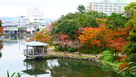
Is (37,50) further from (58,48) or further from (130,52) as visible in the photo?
(130,52)

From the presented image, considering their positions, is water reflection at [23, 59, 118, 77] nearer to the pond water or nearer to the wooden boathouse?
the pond water

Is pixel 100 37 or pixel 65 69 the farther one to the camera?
pixel 100 37

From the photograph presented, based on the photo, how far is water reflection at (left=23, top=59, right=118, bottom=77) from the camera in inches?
635

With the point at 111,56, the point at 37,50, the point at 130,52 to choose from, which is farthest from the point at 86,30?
the point at 130,52

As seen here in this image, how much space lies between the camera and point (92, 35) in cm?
2231

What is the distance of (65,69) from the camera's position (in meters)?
18.1

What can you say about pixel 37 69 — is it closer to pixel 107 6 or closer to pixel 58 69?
pixel 58 69

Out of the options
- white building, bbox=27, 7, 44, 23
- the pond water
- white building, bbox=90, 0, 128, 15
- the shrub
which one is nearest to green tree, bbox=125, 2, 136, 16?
the shrub

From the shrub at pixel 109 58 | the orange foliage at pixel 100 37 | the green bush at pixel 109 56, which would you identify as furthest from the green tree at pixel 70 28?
the shrub at pixel 109 58

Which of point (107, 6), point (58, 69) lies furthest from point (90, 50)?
point (107, 6)

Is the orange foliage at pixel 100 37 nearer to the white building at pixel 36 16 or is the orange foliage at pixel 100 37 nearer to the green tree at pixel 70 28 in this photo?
the green tree at pixel 70 28

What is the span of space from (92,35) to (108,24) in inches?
86.6

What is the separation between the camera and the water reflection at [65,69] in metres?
16.1

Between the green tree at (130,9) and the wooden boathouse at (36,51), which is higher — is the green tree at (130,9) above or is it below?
above
